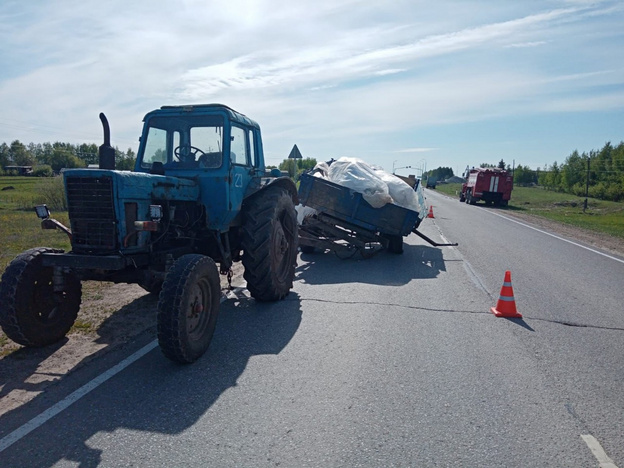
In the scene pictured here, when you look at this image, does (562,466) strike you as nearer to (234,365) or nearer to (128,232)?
(234,365)

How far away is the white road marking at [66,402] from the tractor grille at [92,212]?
1.13 meters

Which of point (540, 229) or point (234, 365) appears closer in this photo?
point (234, 365)

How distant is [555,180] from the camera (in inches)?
3135

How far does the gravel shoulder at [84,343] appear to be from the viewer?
4613 millimetres

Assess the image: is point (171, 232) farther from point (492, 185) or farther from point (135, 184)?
point (492, 185)

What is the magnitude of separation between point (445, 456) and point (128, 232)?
365 cm

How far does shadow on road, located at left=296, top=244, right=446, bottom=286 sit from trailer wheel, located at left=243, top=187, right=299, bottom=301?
1617mm

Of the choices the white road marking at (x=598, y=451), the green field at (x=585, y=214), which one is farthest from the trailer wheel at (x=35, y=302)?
the green field at (x=585, y=214)

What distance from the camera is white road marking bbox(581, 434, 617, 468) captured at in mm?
3513

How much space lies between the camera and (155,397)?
4.36 m

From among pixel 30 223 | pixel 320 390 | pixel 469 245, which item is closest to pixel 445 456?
pixel 320 390

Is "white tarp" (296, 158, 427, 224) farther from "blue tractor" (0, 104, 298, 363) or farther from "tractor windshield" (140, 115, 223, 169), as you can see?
"tractor windshield" (140, 115, 223, 169)

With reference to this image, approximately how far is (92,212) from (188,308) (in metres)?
1.41

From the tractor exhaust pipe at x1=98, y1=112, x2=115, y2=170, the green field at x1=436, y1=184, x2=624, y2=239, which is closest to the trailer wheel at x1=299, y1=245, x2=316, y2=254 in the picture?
the tractor exhaust pipe at x1=98, y1=112, x2=115, y2=170
